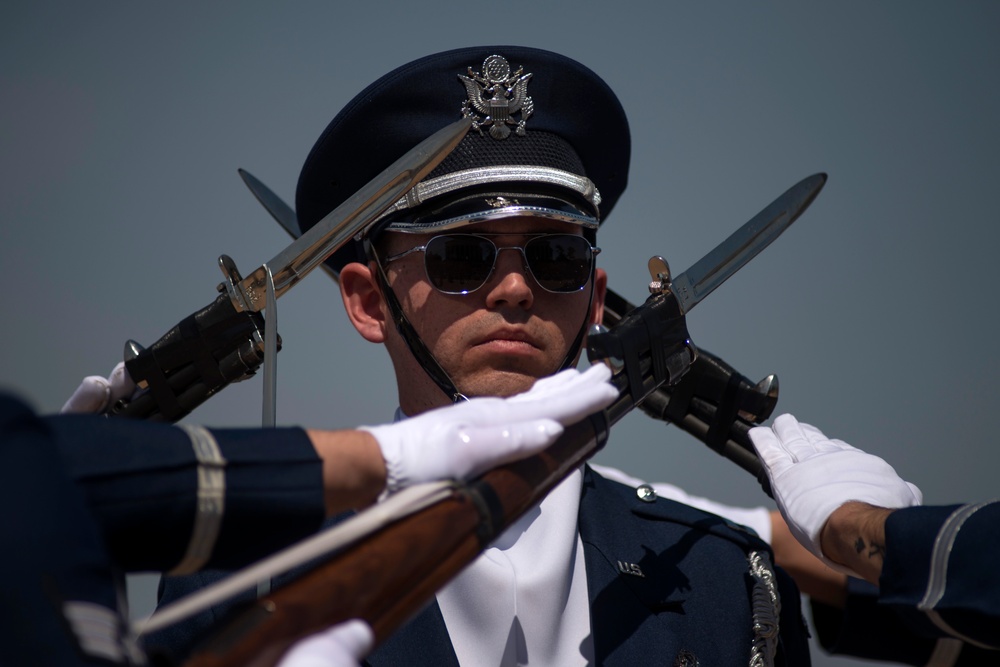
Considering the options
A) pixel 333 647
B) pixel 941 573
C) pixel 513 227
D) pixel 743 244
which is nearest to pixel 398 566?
pixel 333 647

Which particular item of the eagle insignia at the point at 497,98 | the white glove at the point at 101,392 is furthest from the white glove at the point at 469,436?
the white glove at the point at 101,392

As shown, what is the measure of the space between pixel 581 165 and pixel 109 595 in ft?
8.73

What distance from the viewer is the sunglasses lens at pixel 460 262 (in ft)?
11.4

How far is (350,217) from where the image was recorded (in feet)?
11.6

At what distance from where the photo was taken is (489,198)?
11.4ft

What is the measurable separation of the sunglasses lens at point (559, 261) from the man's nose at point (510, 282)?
33 mm

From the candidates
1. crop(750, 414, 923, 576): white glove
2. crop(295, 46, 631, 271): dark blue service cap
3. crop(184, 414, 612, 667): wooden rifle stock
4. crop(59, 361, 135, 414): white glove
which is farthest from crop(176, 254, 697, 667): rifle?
crop(59, 361, 135, 414): white glove

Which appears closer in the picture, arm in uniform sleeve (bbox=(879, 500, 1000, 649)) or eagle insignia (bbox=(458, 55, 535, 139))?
arm in uniform sleeve (bbox=(879, 500, 1000, 649))

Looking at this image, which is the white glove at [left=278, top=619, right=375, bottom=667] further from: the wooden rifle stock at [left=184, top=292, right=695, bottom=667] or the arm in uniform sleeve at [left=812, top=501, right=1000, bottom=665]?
the arm in uniform sleeve at [left=812, top=501, right=1000, bottom=665]

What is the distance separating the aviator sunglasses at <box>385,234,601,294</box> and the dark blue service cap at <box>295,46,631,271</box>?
0.25 feet

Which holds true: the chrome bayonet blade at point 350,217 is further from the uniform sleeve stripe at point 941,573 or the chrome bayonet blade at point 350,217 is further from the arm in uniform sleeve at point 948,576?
the uniform sleeve stripe at point 941,573

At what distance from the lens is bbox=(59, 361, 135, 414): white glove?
3873mm

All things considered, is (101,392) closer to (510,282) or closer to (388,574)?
(510,282)

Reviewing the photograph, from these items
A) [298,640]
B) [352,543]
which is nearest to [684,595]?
[352,543]
